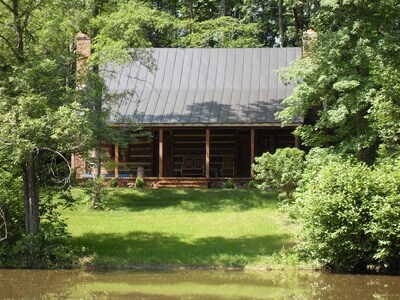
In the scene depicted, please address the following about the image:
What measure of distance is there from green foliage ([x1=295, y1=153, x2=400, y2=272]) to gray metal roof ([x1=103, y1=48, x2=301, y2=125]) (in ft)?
40.8

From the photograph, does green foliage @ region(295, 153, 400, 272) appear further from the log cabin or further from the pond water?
the log cabin

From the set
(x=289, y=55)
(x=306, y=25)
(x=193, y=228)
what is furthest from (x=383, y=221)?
(x=306, y=25)

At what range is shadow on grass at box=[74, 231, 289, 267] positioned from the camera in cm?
1819

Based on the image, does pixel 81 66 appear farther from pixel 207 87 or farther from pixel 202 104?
pixel 207 87

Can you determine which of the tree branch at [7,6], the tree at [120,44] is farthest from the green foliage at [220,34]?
the tree branch at [7,6]

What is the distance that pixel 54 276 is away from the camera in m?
16.6

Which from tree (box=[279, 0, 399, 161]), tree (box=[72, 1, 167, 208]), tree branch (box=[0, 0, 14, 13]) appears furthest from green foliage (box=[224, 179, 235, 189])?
tree branch (box=[0, 0, 14, 13])

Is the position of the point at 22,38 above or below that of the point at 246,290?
above

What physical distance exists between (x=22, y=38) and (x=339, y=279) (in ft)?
36.8

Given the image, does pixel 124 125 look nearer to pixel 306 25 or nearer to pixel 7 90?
pixel 7 90

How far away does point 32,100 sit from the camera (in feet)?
56.6

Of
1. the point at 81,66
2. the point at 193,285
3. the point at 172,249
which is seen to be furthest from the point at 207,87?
the point at 193,285

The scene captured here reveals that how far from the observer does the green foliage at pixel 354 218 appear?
16250mm

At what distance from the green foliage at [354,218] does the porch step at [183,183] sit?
1266 cm
